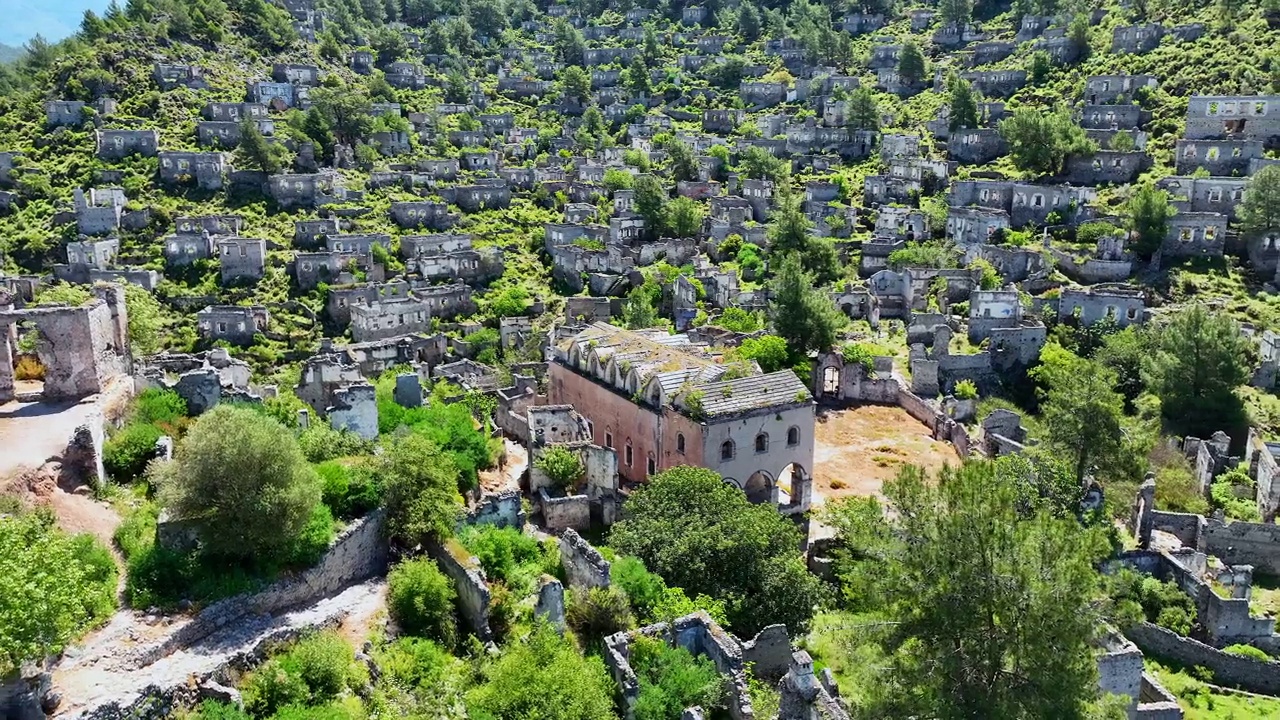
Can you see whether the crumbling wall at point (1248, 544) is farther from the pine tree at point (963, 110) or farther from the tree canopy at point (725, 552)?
the pine tree at point (963, 110)

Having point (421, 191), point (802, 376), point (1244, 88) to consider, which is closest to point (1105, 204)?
point (1244, 88)

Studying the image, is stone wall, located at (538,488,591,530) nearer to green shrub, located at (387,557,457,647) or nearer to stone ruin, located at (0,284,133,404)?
green shrub, located at (387,557,457,647)

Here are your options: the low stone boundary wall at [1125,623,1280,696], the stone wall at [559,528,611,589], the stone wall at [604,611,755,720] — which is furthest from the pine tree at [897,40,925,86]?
the stone wall at [604,611,755,720]

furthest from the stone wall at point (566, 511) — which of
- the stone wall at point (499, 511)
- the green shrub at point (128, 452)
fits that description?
the green shrub at point (128, 452)

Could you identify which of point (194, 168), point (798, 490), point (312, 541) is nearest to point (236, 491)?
point (312, 541)

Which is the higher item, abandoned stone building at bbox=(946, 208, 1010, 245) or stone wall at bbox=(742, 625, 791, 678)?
abandoned stone building at bbox=(946, 208, 1010, 245)

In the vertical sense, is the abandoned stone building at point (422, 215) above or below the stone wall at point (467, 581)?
above
